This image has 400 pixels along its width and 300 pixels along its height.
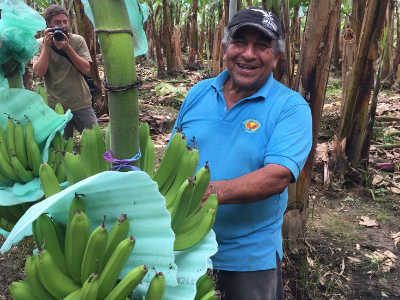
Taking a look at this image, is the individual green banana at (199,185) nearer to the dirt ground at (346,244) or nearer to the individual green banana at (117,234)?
the individual green banana at (117,234)

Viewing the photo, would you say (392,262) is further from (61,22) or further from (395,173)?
(61,22)

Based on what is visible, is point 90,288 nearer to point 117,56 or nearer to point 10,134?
point 117,56

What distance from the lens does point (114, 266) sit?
0.66 m

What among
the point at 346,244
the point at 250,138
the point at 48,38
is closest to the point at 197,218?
the point at 250,138

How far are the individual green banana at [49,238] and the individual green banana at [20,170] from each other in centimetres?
50

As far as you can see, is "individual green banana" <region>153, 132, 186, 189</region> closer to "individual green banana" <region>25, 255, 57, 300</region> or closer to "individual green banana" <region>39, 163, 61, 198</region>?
"individual green banana" <region>39, 163, 61, 198</region>

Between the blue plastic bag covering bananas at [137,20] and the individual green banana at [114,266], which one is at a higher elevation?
the blue plastic bag covering bananas at [137,20]

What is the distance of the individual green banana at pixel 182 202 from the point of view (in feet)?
2.59

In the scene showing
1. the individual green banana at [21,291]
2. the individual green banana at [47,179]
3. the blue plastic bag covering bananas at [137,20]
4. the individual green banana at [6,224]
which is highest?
the blue plastic bag covering bananas at [137,20]

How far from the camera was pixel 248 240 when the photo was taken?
141 centimetres

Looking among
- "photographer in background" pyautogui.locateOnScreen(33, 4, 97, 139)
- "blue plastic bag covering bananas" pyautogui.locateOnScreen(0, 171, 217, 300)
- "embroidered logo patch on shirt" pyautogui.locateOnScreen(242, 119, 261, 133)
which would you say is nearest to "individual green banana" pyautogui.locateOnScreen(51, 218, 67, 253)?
"blue plastic bag covering bananas" pyautogui.locateOnScreen(0, 171, 217, 300)

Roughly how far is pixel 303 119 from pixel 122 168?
0.85 m

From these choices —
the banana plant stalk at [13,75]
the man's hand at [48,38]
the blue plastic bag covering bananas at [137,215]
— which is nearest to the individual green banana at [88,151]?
the blue plastic bag covering bananas at [137,215]

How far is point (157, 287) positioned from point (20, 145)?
2.62ft
